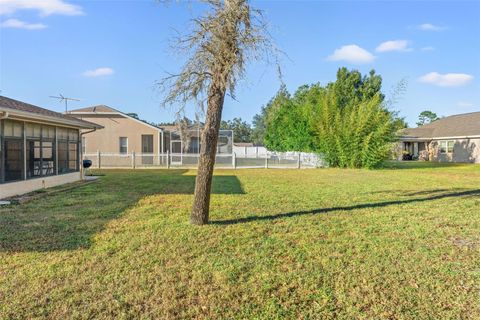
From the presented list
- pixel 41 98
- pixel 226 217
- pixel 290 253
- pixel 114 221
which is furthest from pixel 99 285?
pixel 41 98

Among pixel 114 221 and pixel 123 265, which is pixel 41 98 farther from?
pixel 123 265

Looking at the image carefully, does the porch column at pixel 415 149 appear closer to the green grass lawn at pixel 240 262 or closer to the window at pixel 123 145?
the window at pixel 123 145

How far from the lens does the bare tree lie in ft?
17.7

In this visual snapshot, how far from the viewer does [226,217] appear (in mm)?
6414

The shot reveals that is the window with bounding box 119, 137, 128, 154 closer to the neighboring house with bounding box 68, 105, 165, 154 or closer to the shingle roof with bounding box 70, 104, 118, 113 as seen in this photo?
the neighboring house with bounding box 68, 105, 165, 154

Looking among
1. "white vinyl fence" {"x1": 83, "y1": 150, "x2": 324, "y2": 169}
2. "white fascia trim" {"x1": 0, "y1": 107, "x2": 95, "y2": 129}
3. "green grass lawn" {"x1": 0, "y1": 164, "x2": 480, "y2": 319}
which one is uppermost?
"white fascia trim" {"x1": 0, "y1": 107, "x2": 95, "y2": 129}

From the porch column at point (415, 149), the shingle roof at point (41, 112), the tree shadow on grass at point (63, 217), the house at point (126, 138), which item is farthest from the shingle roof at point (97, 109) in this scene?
the porch column at point (415, 149)

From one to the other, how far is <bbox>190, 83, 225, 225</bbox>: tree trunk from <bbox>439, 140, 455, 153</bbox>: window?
28.8 m

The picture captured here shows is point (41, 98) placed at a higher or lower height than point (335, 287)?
higher

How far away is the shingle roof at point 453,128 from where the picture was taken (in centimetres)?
2700

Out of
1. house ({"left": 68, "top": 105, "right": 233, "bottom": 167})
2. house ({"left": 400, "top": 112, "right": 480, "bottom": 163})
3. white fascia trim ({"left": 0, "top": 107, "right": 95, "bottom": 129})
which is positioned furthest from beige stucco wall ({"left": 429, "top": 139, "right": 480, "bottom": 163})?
white fascia trim ({"left": 0, "top": 107, "right": 95, "bottom": 129})

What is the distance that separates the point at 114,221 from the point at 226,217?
6.47 ft

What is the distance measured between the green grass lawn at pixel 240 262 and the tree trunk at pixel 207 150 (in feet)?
1.05

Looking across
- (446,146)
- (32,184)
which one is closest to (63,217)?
(32,184)
